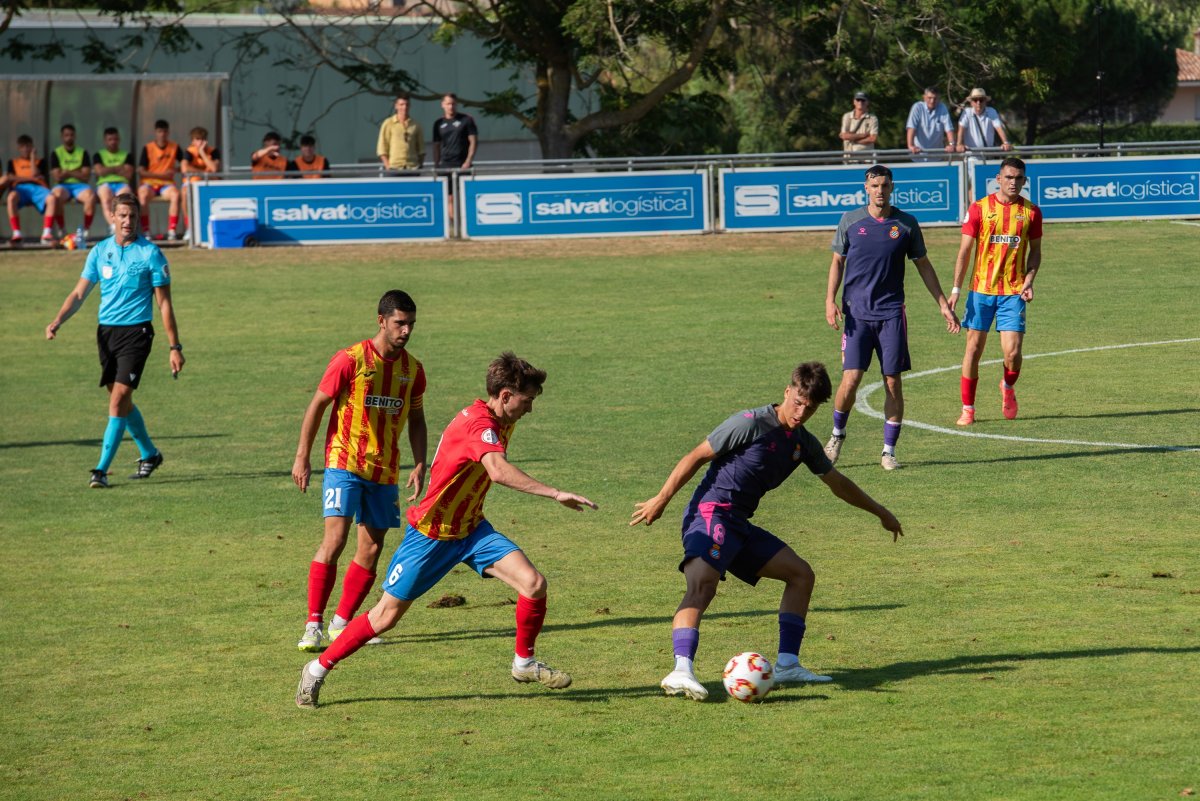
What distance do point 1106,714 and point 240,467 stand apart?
9.54 meters

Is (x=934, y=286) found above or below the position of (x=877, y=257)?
below

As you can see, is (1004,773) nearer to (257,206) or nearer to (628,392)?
(628,392)

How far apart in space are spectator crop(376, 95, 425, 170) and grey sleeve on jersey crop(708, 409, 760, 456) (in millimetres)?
22620

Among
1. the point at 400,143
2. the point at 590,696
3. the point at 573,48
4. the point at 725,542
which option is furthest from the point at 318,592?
the point at 573,48

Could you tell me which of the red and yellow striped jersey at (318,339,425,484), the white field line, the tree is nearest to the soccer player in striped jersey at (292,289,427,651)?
the red and yellow striped jersey at (318,339,425,484)

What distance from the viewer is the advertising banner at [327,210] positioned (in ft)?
97.8

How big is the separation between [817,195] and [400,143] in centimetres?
749

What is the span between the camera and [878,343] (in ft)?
46.5

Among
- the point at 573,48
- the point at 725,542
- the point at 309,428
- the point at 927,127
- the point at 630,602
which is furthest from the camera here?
the point at 573,48

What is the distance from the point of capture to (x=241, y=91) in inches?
1671

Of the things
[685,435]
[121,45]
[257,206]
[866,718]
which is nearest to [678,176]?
[257,206]

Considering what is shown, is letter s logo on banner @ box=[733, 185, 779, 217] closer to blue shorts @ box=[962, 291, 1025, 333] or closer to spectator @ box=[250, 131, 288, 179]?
spectator @ box=[250, 131, 288, 179]

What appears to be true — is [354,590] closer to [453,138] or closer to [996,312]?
[996,312]

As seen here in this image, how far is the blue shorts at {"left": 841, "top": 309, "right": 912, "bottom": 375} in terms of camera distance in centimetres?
1398
